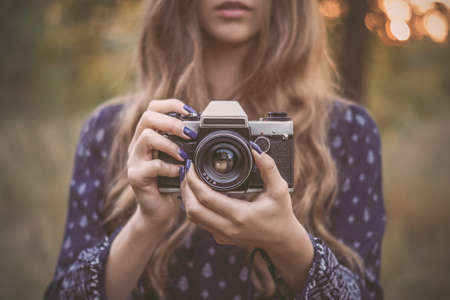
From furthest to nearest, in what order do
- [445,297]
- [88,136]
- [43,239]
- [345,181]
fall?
[43,239]
[445,297]
[88,136]
[345,181]

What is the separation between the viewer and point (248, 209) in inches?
40.3

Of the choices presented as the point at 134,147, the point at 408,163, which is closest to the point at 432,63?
the point at 408,163

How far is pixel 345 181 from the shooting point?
1400 millimetres

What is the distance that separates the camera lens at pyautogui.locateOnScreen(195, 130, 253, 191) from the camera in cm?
103

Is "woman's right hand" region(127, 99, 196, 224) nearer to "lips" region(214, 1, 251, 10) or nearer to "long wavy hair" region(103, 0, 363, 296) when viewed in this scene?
"long wavy hair" region(103, 0, 363, 296)

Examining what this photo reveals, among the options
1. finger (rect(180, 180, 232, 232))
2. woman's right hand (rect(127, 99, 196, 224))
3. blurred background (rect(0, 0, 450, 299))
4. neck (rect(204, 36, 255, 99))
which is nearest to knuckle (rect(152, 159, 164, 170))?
woman's right hand (rect(127, 99, 196, 224))

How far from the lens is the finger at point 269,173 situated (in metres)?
1.00

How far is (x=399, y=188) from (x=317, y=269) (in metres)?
3.13

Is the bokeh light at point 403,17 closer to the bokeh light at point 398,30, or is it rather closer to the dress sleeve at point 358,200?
the bokeh light at point 398,30

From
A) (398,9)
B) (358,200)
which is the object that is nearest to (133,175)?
(358,200)

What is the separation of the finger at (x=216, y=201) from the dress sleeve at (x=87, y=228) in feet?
1.46

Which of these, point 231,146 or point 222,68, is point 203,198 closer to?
point 231,146

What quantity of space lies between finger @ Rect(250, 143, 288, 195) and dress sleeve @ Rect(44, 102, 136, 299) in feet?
1.93

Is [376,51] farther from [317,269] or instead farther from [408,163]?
[317,269]
